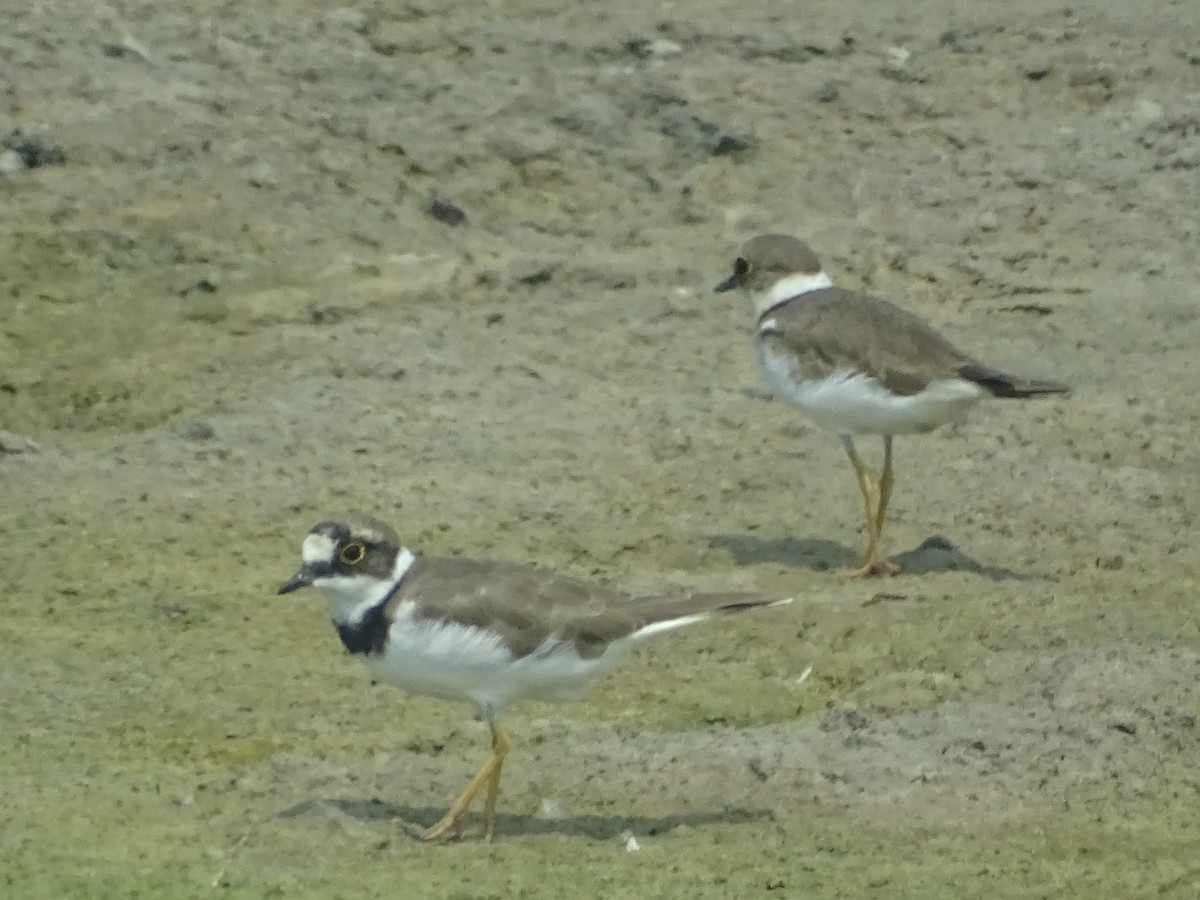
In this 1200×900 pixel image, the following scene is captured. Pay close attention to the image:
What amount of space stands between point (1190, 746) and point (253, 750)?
273 centimetres

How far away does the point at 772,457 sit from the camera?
9.54 meters

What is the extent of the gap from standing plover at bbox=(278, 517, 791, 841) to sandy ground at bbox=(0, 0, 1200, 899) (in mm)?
357

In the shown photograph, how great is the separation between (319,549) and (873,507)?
326 cm

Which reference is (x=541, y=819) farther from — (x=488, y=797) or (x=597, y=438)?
(x=597, y=438)

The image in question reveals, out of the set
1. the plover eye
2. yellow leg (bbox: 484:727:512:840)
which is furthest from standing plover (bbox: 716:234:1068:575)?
the plover eye

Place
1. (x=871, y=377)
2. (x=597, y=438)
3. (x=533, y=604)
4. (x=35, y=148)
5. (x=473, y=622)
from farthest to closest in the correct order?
(x=35, y=148) < (x=597, y=438) < (x=871, y=377) < (x=533, y=604) < (x=473, y=622)

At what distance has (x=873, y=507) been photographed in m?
8.96

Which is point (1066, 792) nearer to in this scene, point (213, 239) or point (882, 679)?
point (882, 679)

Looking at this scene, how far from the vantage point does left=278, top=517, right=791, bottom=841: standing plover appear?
6.15 m

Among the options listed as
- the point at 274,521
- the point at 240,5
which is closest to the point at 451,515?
the point at 274,521

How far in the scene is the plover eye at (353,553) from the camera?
6.23 metres

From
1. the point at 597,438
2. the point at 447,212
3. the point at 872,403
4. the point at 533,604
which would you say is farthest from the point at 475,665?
the point at 447,212

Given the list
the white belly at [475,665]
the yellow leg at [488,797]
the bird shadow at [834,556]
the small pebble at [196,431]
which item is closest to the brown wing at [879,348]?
the bird shadow at [834,556]

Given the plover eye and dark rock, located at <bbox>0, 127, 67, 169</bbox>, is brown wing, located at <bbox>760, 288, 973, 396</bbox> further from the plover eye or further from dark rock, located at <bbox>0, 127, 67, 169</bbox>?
dark rock, located at <bbox>0, 127, 67, 169</bbox>
